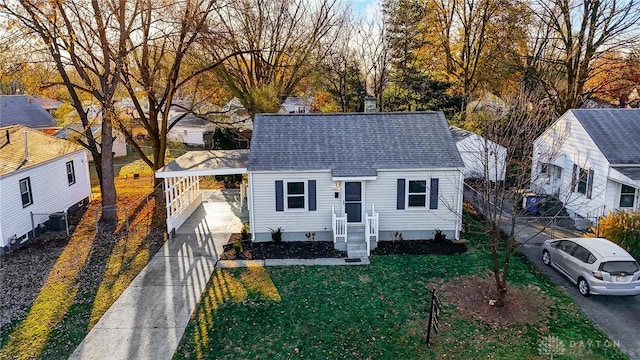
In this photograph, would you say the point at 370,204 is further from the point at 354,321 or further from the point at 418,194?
the point at 354,321

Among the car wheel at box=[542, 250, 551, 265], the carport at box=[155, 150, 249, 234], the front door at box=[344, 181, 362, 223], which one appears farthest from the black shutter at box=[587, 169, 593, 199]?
the carport at box=[155, 150, 249, 234]

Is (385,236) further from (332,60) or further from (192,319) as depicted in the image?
(332,60)

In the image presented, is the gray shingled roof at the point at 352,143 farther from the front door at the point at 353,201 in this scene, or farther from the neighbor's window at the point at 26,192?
the neighbor's window at the point at 26,192

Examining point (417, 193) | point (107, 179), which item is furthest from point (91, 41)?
point (417, 193)

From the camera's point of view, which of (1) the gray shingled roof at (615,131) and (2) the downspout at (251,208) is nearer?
(2) the downspout at (251,208)

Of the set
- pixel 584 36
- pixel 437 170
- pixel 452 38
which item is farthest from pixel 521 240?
pixel 452 38

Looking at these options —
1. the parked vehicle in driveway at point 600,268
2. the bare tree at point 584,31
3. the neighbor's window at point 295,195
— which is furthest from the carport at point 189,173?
the bare tree at point 584,31
